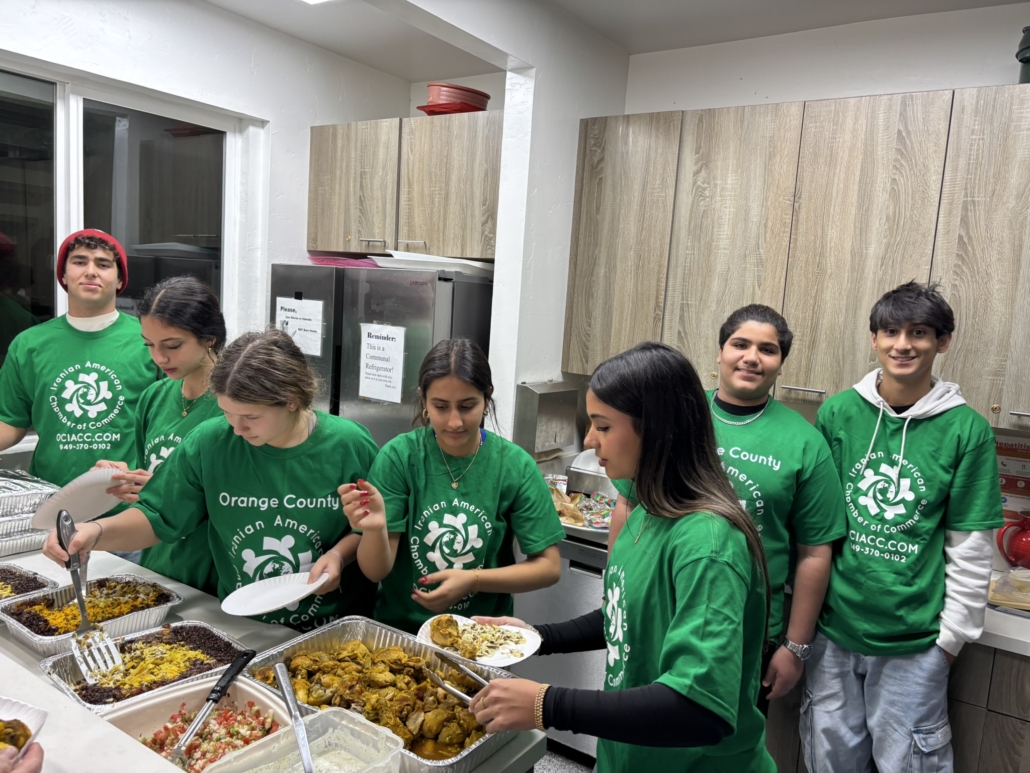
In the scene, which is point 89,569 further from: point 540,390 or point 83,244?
point 540,390

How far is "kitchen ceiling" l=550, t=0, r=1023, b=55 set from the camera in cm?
257

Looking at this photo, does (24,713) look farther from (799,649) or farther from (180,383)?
(799,649)

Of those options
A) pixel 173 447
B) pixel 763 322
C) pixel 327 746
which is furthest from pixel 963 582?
pixel 173 447

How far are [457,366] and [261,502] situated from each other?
509 millimetres

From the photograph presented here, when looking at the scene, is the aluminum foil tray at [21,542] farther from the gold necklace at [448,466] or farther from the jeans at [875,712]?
the jeans at [875,712]

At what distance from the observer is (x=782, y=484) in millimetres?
1830

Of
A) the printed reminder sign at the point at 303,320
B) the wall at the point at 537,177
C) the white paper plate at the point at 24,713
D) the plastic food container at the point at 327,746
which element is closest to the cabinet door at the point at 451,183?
the wall at the point at 537,177

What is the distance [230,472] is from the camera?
1543 mm

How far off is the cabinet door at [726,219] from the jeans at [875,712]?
1131mm

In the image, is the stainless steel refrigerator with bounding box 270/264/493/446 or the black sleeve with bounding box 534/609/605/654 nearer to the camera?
the black sleeve with bounding box 534/609/605/654

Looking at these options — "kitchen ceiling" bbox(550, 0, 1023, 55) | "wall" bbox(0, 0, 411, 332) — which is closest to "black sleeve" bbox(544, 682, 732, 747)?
"kitchen ceiling" bbox(550, 0, 1023, 55)

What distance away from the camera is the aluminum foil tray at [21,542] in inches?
69.8

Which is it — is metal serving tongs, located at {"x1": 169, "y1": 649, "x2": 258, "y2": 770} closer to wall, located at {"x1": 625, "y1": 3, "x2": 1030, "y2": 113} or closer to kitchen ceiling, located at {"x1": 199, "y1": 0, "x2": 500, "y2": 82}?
kitchen ceiling, located at {"x1": 199, "y1": 0, "x2": 500, "y2": 82}

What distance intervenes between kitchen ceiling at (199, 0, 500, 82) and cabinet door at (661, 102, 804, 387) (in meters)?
1.29
